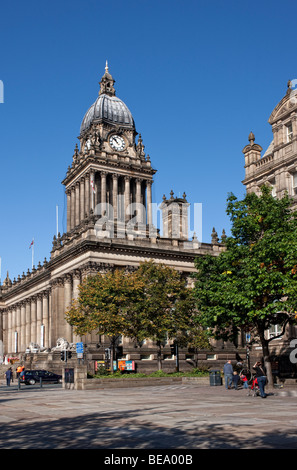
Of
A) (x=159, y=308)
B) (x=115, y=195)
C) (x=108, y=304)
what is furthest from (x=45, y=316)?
(x=108, y=304)

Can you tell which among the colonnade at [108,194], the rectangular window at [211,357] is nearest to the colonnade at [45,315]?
the colonnade at [108,194]

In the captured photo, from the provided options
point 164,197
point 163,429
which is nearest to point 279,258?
point 163,429

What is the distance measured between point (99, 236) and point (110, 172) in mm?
24181

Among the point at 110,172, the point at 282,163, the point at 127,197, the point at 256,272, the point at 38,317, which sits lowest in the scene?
the point at 38,317

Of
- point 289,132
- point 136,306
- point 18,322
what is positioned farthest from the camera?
point 18,322

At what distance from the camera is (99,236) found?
65.8 meters

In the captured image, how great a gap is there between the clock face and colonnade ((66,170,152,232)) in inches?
231

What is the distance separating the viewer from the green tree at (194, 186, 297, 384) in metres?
31.7

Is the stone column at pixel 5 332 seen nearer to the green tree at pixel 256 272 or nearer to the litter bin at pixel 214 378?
the litter bin at pixel 214 378

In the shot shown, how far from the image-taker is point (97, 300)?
4869 cm

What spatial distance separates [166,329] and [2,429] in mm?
34662

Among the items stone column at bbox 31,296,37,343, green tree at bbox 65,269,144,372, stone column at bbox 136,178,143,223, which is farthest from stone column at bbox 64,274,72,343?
stone column at bbox 136,178,143,223

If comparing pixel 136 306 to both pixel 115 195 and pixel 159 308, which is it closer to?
pixel 159 308

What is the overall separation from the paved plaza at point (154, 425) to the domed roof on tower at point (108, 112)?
76.3 metres
